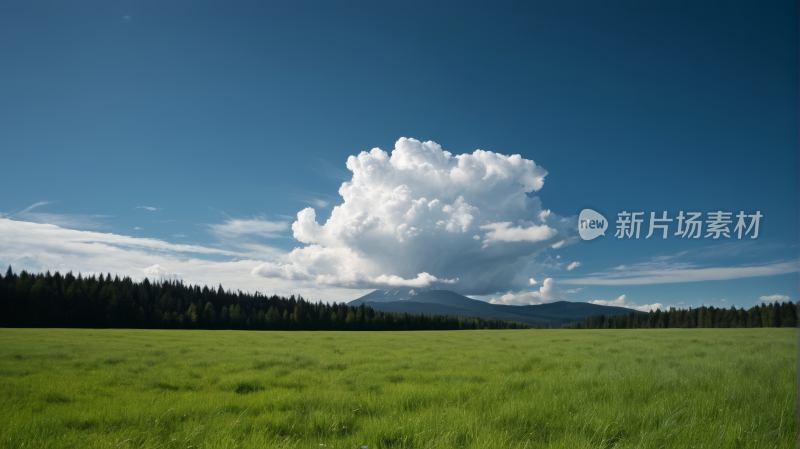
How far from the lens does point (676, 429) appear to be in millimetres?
5410

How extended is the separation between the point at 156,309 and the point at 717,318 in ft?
540

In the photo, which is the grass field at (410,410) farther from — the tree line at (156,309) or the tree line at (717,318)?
the tree line at (717,318)

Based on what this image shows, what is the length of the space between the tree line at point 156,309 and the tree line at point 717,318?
59976 millimetres

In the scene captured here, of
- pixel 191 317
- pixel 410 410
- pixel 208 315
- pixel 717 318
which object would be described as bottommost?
pixel 208 315

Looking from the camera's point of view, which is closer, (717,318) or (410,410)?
(410,410)

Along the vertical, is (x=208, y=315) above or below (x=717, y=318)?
below

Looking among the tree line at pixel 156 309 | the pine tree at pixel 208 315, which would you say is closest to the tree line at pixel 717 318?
the tree line at pixel 156 309

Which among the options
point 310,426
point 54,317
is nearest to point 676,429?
point 310,426

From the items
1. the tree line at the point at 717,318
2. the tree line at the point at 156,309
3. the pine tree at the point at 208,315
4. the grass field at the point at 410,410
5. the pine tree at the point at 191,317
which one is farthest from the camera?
the pine tree at the point at 208,315

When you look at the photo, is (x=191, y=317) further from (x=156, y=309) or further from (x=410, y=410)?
(x=410, y=410)

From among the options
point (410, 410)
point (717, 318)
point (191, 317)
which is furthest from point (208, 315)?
point (717, 318)

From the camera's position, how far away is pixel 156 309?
102062 millimetres

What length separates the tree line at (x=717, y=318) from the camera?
319 ft

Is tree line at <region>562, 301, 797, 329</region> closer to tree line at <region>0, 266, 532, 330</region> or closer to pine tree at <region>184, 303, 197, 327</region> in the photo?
tree line at <region>0, 266, 532, 330</region>
